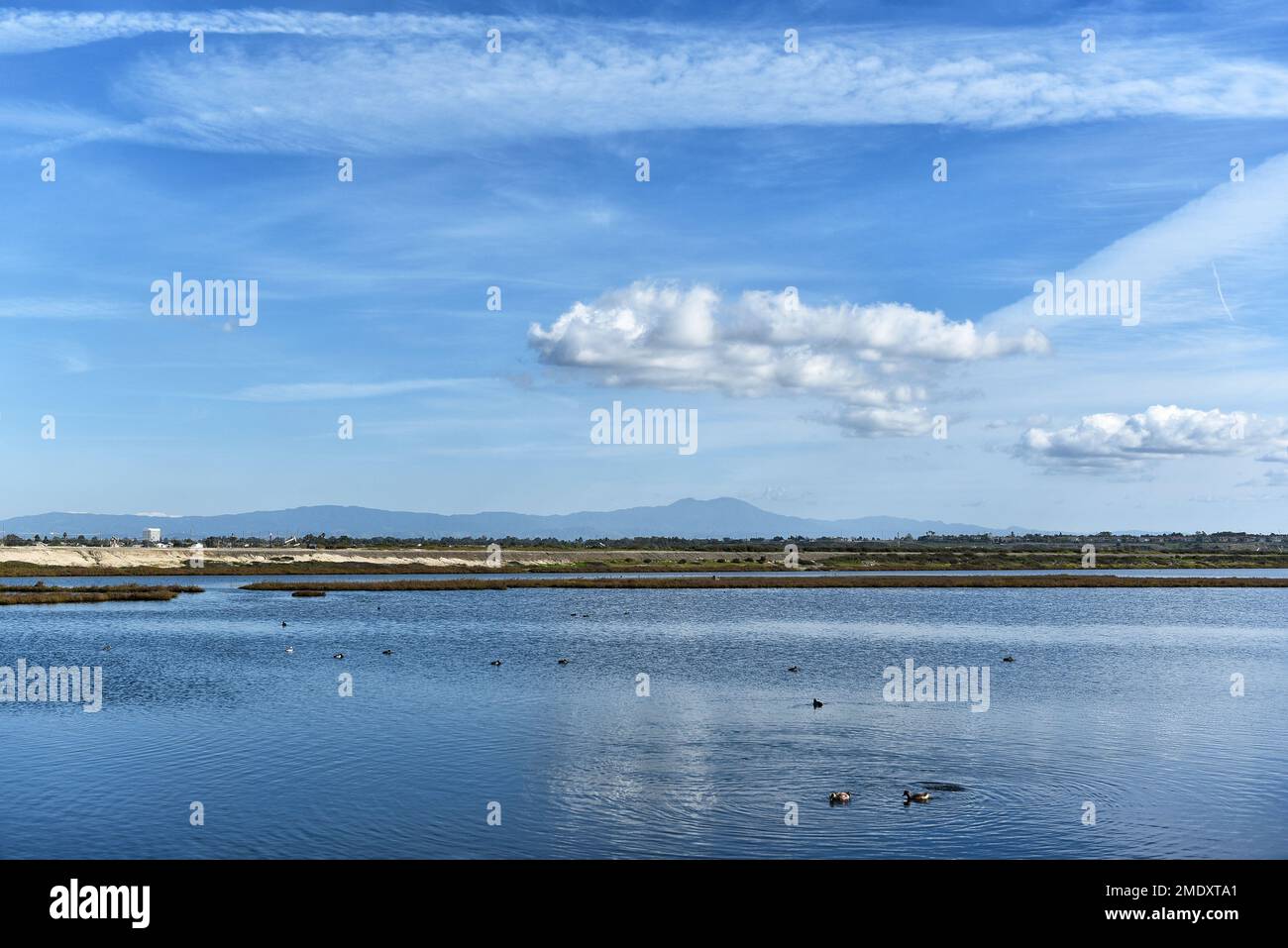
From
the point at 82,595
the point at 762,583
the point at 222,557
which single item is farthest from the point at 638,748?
the point at 222,557

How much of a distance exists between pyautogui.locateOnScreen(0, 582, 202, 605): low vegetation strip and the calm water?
28226 mm

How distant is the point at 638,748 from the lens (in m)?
29.8

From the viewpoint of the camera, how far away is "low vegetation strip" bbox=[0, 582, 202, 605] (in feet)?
284

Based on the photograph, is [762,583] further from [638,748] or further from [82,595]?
[638,748]

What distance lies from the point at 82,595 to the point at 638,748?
79.9 meters

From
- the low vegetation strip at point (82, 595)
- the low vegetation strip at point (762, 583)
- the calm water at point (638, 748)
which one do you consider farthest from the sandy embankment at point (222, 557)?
the calm water at point (638, 748)

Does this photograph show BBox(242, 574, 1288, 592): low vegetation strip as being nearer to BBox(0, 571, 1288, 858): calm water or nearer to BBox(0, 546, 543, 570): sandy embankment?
BBox(0, 546, 543, 570): sandy embankment

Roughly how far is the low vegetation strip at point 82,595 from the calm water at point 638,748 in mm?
28226

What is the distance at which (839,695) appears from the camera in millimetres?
39438

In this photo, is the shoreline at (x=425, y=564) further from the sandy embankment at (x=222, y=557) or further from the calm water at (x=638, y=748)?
the calm water at (x=638, y=748)

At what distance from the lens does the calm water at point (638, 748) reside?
70.3ft

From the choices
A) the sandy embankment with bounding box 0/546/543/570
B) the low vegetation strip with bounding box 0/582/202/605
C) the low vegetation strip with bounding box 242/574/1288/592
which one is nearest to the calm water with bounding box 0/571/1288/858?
the low vegetation strip with bounding box 0/582/202/605
